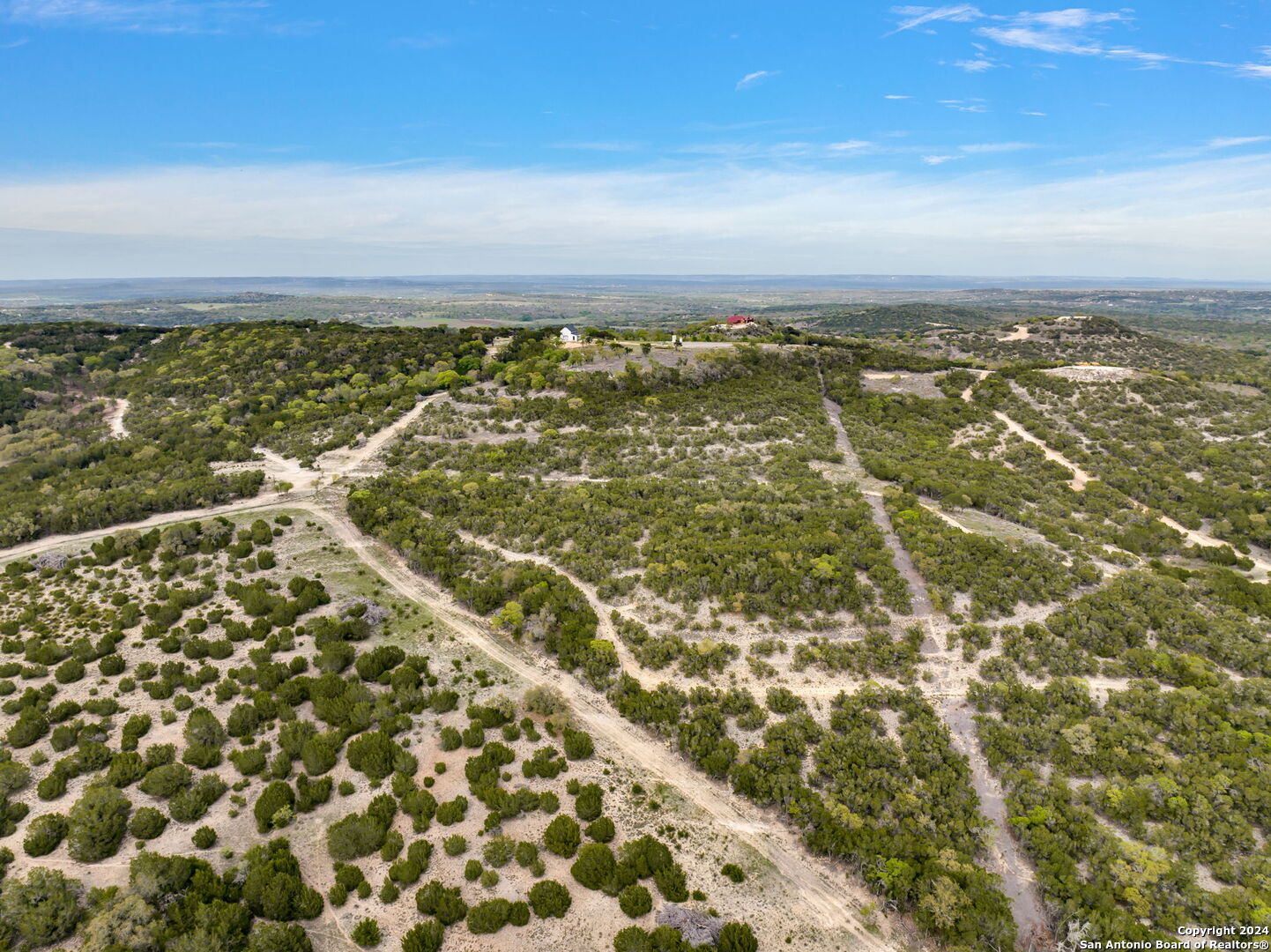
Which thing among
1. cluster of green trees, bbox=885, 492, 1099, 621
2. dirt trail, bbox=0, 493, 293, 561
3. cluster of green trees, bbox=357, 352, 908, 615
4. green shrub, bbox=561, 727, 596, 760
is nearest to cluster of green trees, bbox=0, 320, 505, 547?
dirt trail, bbox=0, 493, 293, 561

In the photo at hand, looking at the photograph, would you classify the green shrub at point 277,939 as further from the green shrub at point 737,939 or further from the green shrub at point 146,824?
the green shrub at point 737,939

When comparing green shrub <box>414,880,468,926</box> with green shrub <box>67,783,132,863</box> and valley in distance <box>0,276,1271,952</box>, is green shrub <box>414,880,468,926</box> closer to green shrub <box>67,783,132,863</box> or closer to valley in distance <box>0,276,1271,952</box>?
valley in distance <box>0,276,1271,952</box>

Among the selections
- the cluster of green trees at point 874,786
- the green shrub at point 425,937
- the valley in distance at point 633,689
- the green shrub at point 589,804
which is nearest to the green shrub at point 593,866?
the valley in distance at point 633,689

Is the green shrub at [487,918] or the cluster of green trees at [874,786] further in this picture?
the cluster of green trees at [874,786]

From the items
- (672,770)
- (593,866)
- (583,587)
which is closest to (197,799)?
(593,866)

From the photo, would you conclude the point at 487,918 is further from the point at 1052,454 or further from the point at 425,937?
the point at 1052,454
